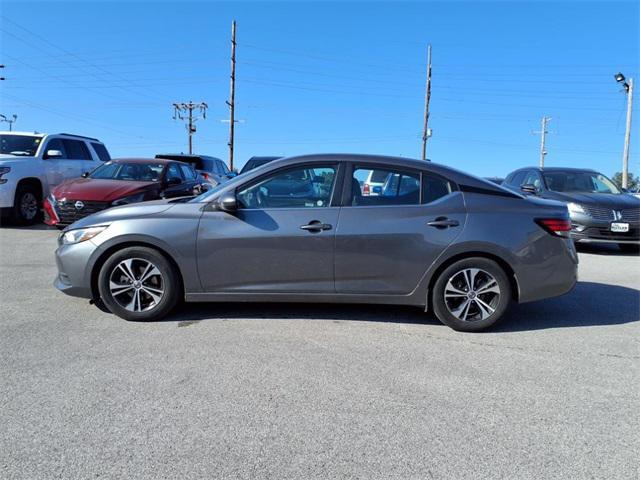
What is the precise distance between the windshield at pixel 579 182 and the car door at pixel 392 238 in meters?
6.88

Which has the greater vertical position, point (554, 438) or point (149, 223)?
point (149, 223)

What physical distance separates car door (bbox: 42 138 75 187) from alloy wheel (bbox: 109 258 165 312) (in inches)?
307

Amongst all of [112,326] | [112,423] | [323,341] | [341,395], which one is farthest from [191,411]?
[112,326]

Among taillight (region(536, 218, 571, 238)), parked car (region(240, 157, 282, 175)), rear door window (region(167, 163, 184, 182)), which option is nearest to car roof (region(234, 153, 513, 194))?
taillight (region(536, 218, 571, 238))

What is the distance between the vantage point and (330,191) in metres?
4.59

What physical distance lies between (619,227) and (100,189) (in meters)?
9.49

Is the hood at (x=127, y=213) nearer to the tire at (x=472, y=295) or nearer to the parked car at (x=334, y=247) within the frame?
the parked car at (x=334, y=247)

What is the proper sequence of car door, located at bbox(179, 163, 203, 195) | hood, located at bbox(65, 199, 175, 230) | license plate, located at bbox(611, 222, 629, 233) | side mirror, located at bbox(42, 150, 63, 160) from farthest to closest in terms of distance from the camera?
car door, located at bbox(179, 163, 203, 195)
side mirror, located at bbox(42, 150, 63, 160)
license plate, located at bbox(611, 222, 629, 233)
hood, located at bbox(65, 199, 175, 230)

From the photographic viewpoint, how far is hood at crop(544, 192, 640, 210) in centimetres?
909

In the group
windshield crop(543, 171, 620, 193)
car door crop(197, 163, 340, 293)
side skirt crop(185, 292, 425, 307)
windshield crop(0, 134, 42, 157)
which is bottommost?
side skirt crop(185, 292, 425, 307)

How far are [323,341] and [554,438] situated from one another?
1925 mm

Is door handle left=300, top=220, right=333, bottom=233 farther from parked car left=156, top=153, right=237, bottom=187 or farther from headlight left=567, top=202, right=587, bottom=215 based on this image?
parked car left=156, top=153, right=237, bottom=187

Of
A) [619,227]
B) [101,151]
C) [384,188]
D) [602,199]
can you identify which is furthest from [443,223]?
[101,151]

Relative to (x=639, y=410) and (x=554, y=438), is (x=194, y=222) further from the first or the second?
(x=639, y=410)
